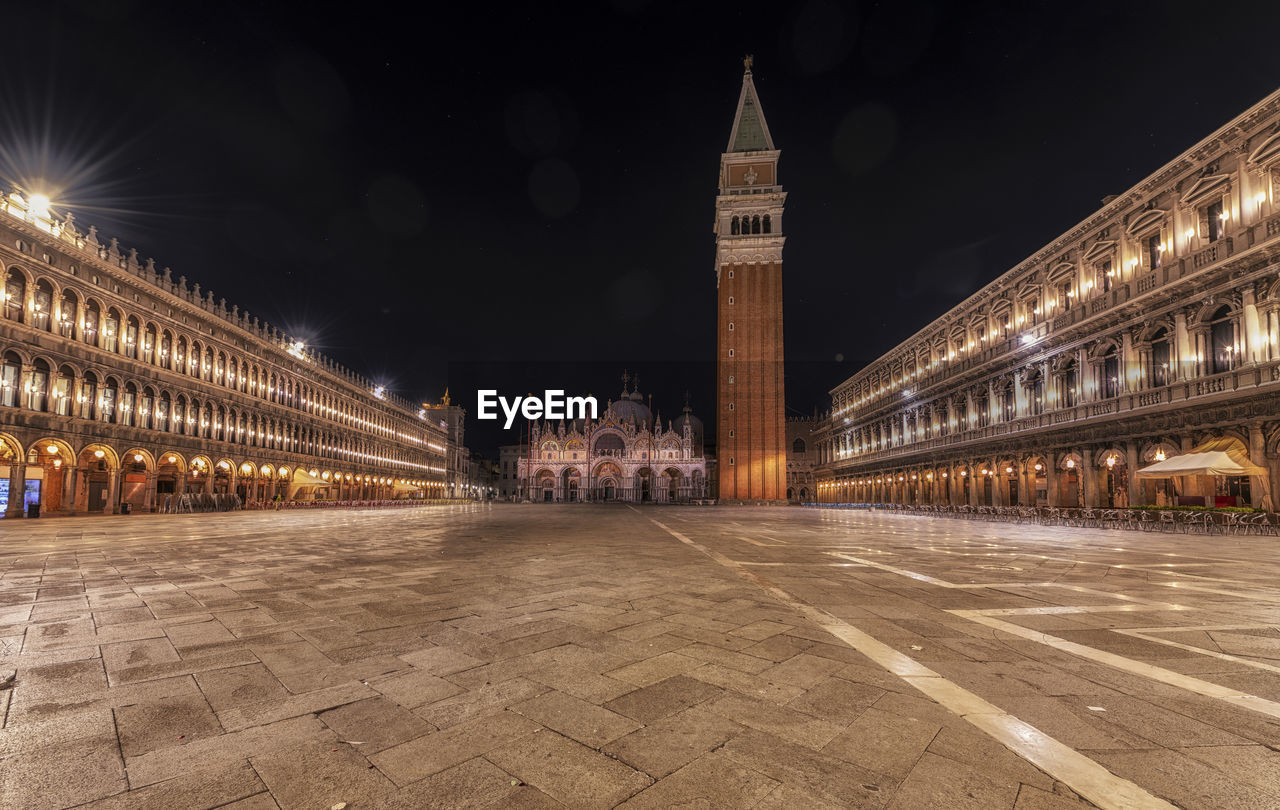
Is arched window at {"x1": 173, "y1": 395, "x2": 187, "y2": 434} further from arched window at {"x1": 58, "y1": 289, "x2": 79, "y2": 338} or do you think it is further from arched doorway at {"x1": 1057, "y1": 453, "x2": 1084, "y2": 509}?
arched doorway at {"x1": 1057, "y1": 453, "x2": 1084, "y2": 509}

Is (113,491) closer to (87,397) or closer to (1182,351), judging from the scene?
(87,397)

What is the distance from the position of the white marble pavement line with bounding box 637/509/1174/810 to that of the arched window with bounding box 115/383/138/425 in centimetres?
3613

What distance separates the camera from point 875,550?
1159 cm

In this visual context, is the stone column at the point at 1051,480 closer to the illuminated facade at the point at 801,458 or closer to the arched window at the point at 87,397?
the arched window at the point at 87,397

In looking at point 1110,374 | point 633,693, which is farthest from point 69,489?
point 1110,374

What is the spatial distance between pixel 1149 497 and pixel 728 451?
38.5 metres

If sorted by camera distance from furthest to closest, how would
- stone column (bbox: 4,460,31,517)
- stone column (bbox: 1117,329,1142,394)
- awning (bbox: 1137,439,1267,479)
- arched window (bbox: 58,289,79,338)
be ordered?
arched window (bbox: 58,289,79,338) → stone column (bbox: 4,460,31,517) → stone column (bbox: 1117,329,1142,394) → awning (bbox: 1137,439,1267,479)

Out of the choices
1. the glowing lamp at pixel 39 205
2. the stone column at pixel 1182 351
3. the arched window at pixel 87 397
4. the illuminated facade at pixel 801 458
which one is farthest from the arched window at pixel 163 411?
the illuminated facade at pixel 801 458

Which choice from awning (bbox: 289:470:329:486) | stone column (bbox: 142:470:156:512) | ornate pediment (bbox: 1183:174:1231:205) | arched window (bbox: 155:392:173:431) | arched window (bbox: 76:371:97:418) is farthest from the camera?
awning (bbox: 289:470:329:486)

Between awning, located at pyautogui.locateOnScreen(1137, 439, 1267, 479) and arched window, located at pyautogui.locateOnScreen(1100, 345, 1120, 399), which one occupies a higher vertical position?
arched window, located at pyautogui.locateOnScreen(1100, 345, 1120, 399)

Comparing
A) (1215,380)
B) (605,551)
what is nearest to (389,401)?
(605,551)

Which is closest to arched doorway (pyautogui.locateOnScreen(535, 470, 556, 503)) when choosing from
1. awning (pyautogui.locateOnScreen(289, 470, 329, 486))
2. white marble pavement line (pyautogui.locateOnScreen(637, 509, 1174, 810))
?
awning (pyautogui.locateOnScreen(289, 470, 329, 486))

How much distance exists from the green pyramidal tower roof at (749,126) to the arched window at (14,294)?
57.1m

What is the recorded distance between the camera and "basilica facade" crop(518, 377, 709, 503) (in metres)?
80.9
